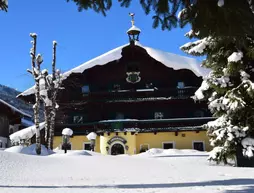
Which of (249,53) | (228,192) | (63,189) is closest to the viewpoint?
(228,192)

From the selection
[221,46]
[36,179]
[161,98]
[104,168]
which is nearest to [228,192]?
[36,179]

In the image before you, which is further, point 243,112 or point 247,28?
point 243,112

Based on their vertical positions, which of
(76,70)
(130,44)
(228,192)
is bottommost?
(228,192)

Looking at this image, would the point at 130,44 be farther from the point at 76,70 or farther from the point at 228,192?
the point at 228,192

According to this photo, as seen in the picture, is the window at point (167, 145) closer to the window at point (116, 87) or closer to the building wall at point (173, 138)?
the building wall at point (173, 138)

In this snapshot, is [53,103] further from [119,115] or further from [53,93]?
[119,115]

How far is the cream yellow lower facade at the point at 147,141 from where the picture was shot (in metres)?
29.9

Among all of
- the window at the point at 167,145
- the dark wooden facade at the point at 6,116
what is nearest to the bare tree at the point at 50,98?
the dark wooden facade at the point at 6,116

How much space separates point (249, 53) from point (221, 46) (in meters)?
1.50

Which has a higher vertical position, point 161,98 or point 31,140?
point 161,98

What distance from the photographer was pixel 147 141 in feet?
102

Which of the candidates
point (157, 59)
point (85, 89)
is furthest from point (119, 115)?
point (157, 59)

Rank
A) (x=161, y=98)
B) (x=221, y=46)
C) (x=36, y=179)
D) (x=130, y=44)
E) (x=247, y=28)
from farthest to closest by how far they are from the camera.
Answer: (x=130, y=44) → (x=161, y=98) → (x=221, y=46) → (x=36, y=179) → (x=247, y=28)

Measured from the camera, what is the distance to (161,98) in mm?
31109
